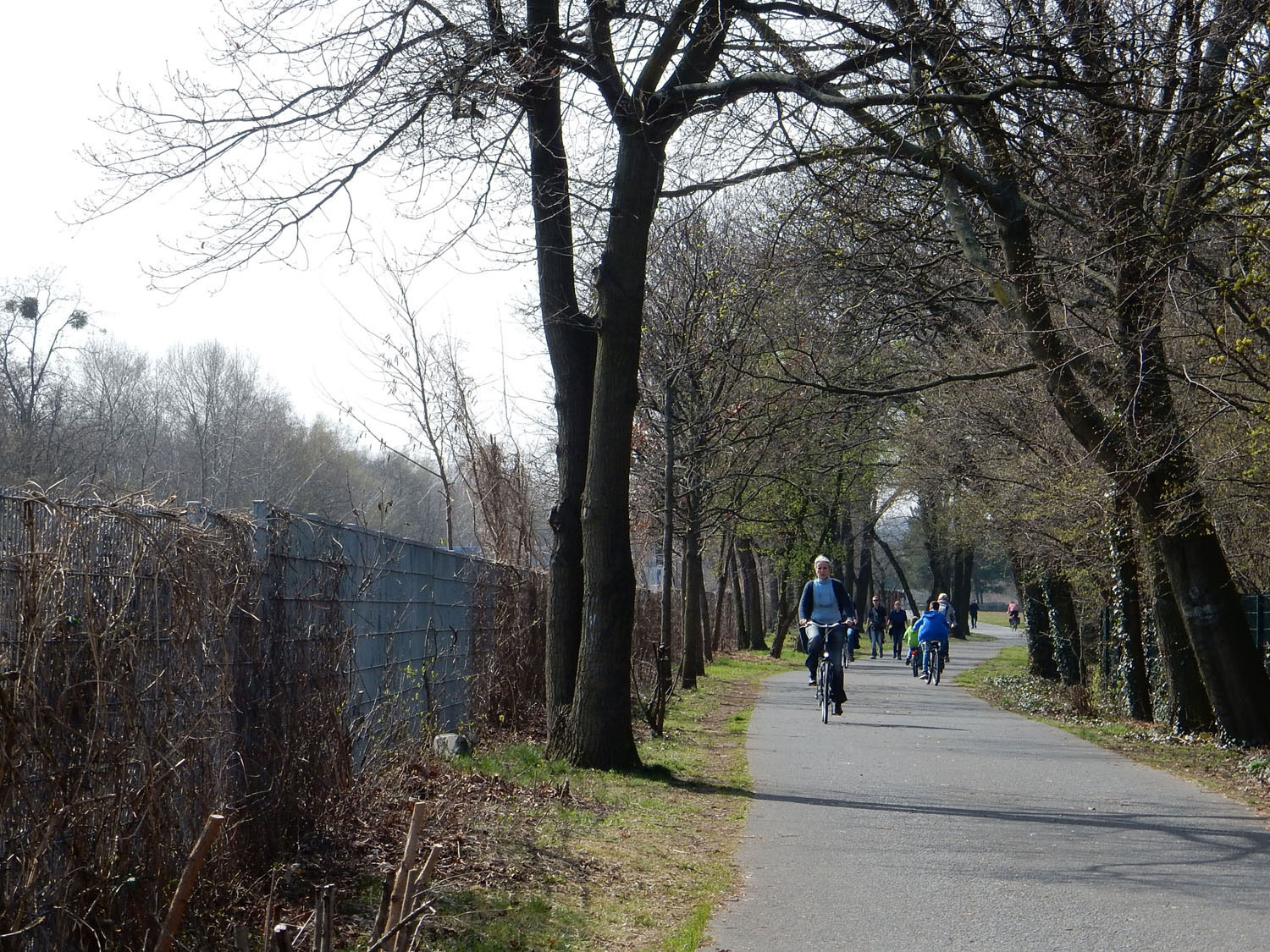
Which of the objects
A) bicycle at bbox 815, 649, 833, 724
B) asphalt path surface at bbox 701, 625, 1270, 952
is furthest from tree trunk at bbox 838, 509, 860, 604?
asphalt path surface at bbox 701, 625, 1270, 952

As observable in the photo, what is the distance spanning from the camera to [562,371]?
1220 centimetres

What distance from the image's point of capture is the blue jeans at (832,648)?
1536cm

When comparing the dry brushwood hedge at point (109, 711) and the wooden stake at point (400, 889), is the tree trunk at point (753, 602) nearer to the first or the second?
the dry brushwood hedge at point (109, 711)

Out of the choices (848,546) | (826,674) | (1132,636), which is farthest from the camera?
(848,546)

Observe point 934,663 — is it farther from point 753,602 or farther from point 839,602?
point 753,602

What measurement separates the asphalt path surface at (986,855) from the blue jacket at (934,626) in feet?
41.0

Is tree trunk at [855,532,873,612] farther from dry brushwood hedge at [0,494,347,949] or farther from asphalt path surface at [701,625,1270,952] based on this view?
dry brushwood hedge at [0,494,347,949]

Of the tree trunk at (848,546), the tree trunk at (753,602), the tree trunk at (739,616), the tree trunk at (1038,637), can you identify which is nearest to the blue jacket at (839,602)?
the tree trunk at (1038,637)

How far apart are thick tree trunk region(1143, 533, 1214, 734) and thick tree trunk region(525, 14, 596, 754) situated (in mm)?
7430

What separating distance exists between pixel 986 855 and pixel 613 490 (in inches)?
180

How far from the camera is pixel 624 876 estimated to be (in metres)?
7.37

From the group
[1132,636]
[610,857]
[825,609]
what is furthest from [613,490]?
[1132,636]

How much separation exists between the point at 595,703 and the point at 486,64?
5.39 meters

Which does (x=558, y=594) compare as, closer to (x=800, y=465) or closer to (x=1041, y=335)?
(x=1041, y=335)
